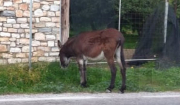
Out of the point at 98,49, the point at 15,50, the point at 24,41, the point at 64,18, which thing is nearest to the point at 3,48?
the point at 15,50

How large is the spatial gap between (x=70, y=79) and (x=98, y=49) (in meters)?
1.35

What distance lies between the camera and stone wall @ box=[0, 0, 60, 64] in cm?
1236

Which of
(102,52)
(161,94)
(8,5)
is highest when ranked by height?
(8,5)

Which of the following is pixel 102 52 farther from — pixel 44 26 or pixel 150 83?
pixel 44 26

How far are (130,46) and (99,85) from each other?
3309 mm

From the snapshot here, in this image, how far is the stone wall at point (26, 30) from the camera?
40.5 ft

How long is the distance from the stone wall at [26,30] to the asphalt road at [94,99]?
2790 millimetres

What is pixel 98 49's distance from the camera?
10656 millimetres

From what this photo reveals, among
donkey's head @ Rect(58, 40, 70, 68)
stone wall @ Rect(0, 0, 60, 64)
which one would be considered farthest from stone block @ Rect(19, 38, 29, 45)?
donkey's head @ Rect(58, 40, 70, 68)

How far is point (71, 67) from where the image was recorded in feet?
39.9

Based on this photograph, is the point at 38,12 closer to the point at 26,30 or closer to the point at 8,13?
the point at 26,30

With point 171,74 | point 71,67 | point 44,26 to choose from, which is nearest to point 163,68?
point 171,74

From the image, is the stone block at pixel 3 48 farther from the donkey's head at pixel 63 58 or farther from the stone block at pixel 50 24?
the donkey's head at pixel 63 58

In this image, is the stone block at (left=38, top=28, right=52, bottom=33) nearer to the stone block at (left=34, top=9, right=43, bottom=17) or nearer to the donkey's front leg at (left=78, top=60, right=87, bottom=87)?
the stone block at (left=34, top=9, right=43, bottom=17)
